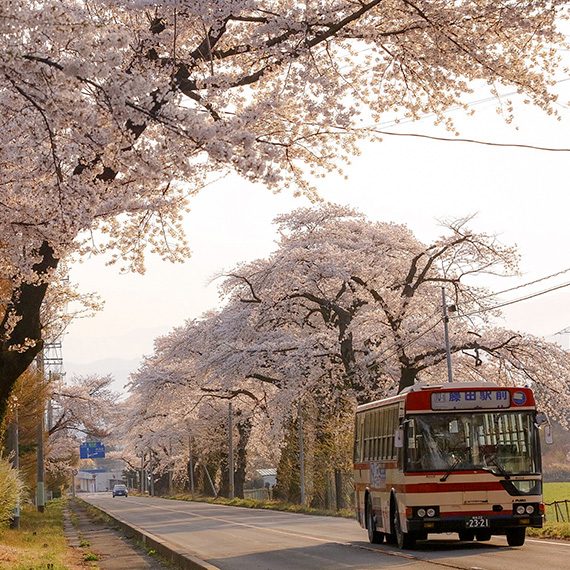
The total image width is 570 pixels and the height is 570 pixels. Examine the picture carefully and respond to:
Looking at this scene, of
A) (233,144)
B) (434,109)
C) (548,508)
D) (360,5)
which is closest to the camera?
(233,144)

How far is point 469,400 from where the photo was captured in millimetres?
19594

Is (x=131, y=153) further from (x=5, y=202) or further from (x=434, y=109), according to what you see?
(x=434, y=109)

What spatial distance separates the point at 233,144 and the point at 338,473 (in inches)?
1504

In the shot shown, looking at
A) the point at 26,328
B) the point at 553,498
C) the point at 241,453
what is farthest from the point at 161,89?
the point at 241,453

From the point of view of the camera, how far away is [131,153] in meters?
12.6

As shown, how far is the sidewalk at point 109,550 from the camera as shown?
22281mm

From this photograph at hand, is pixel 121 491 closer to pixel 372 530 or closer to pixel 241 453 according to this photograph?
pixel 241 453

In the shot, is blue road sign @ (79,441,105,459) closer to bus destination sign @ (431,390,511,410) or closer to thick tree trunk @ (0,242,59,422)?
bus destination sign @ (431,390,511,410)

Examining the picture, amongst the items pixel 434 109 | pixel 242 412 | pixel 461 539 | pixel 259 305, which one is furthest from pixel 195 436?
pixel 434 109

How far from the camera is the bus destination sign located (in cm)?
1952

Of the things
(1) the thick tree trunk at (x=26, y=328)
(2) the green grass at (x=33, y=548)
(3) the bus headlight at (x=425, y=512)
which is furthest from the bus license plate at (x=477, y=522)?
(1) the thick tree trunk at (x=26, y=328)

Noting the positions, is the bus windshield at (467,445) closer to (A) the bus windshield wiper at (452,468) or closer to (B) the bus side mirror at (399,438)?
(A) the bus windshield wiper at (452,468)

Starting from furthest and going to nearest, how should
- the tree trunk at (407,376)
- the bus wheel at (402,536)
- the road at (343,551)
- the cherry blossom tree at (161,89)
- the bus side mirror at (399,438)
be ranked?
the tree trunk at (407,376) < the bus wheel at (402,536) < the bus side mirror at (399,438) < the road at (343,551) < the cherry blossom tree at (161,89)

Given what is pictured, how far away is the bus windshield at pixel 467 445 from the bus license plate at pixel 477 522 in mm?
849
